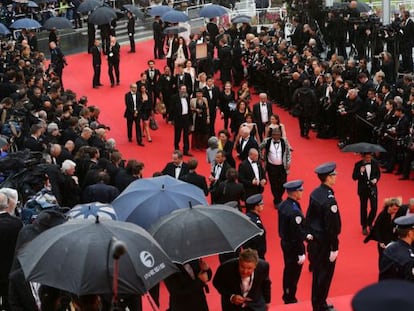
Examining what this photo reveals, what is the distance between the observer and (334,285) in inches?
416

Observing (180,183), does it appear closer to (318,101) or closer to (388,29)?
(318,101)

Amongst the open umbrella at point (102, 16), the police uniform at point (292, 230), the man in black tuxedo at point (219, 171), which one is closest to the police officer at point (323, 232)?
the police uniform at point (292, 230)

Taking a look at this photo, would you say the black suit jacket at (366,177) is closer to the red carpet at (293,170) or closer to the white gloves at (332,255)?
the red carpet at (293,170)

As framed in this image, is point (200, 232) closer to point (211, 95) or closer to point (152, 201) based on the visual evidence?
point (152, 201)

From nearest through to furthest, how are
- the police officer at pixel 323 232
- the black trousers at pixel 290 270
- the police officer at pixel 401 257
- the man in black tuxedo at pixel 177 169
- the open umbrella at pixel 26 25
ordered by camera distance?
the police officer at pixel 401 257
the police officer at pixel 323 232
the black trousers at pixel 290 270
the man in black tuxedo at pixel 177 169
the open umbrella at pixel 26 25

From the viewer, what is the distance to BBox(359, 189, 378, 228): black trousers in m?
11.9

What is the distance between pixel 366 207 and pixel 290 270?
314 centimetres

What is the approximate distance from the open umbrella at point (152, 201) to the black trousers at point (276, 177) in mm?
4193

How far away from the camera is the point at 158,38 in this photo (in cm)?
2517

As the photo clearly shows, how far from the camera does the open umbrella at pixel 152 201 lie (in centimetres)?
884

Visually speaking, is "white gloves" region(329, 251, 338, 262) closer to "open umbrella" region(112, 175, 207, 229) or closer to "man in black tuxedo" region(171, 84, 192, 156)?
"open umbrella" region(112, 175, 207, 229)

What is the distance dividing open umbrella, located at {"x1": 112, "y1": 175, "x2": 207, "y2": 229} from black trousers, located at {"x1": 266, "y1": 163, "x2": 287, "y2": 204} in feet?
13.8

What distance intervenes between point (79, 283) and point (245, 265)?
168 centimetres

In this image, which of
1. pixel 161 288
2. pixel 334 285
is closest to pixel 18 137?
pixel 161 288
